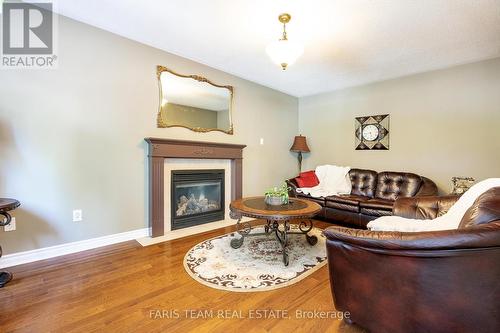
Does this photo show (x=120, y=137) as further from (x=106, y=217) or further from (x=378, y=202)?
(x=378, y=202)

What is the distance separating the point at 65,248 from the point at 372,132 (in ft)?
15.3

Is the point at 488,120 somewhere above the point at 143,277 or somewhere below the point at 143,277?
above

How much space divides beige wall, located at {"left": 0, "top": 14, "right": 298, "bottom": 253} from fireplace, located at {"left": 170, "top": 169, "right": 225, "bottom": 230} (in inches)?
16.9

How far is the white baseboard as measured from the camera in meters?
2.12

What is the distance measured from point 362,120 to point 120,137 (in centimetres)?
389

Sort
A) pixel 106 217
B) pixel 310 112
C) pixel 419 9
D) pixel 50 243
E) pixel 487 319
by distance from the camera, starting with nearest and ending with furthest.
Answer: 1. pixel 487 319
2. pixel 419 9
3. pixel 50 243
4. pixel 106 217
5. pixel 310 112

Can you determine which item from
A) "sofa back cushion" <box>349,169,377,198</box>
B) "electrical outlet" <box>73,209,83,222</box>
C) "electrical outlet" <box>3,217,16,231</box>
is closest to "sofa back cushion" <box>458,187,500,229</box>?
"sofa back cushion" <box>349,169,377,198</box>

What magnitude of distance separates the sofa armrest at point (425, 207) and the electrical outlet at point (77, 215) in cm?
330

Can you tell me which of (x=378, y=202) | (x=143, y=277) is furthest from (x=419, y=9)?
(x=143, y=277)

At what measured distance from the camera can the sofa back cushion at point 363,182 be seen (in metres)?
3.79

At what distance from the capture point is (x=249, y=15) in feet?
7.35

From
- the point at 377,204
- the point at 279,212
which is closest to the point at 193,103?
the point at 279,212

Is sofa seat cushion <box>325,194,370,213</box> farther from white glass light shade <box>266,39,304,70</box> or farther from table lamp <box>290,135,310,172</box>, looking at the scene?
white glass light shade <box>266,39,304,70</box>
